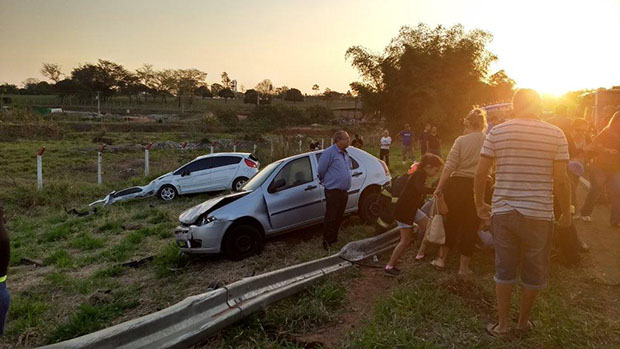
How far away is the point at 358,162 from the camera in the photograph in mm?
8258

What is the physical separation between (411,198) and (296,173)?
2.92 meters

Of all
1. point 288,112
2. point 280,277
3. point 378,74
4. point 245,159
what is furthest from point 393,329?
point 288,112

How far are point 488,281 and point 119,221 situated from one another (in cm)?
865

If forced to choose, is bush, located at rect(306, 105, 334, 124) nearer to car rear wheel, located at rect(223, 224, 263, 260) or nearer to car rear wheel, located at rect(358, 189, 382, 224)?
car rear wheel, located at rect(358, 189, 382, 224)

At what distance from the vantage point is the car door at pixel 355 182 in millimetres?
7969

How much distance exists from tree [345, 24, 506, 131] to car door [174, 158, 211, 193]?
2447 cm

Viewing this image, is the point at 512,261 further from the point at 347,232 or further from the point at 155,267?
the point at 155,267

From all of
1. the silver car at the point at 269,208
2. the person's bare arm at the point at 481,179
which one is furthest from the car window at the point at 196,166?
the person's bare arm at the point at 481,179

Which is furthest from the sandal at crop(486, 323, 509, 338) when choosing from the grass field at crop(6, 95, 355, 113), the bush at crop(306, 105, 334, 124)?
the grass field at crop(6, 95, 355, 113)

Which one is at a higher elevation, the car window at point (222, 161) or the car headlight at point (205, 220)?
the car window at point (222, 161)

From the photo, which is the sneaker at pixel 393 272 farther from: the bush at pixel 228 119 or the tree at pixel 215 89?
the tree at pixel 215 89

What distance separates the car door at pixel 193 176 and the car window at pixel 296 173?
7.21 m

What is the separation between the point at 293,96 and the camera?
117 meters

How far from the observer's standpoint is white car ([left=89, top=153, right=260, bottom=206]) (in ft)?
45.6
